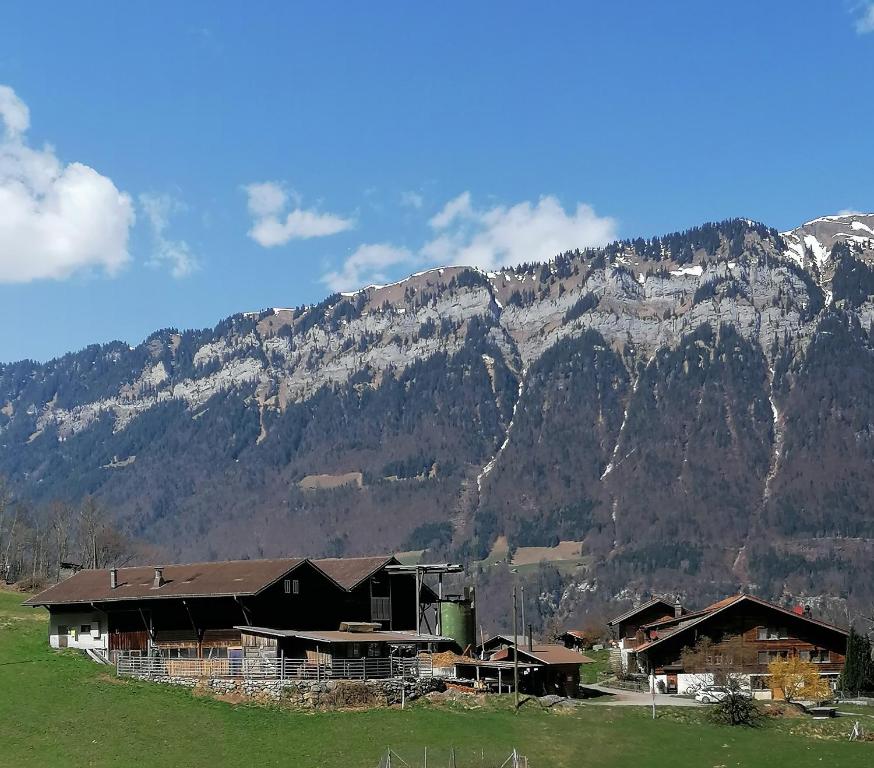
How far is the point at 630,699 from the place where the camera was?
8556 centimetres

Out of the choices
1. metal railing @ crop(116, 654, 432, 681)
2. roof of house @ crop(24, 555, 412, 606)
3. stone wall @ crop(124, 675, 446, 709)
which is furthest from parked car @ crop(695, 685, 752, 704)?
roof of house @ crop(24, 555, 412, 606)

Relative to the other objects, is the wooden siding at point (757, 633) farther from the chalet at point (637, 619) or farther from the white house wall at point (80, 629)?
the white house wall at point (80, 629)

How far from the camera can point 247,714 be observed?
207ft

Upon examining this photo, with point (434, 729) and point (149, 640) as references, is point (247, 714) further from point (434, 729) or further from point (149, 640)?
point (149, 640)

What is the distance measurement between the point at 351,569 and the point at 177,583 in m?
14.2

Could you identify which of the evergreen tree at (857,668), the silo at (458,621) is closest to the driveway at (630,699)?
the silo at (458,621)

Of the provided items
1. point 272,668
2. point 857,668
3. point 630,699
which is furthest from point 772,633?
point 272,668

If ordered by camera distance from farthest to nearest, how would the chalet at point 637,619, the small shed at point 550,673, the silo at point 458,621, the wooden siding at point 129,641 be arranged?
the chalet at point 637,619 → the silo at point 458,621 → the small shed at point 550,673 → the wooden siding at point 129,641

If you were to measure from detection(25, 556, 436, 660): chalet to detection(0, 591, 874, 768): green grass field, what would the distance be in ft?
19.8

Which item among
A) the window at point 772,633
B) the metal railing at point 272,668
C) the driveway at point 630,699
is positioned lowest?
the driveway at point 630,699

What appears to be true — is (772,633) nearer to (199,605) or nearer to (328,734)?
(199,605)

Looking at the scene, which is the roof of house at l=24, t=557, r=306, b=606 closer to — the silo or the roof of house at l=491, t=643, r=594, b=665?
the roof of house at l=491, t=643, r=594, b=665

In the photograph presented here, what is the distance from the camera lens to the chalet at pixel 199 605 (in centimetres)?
7675

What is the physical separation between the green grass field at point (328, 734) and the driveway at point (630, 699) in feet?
22.9
